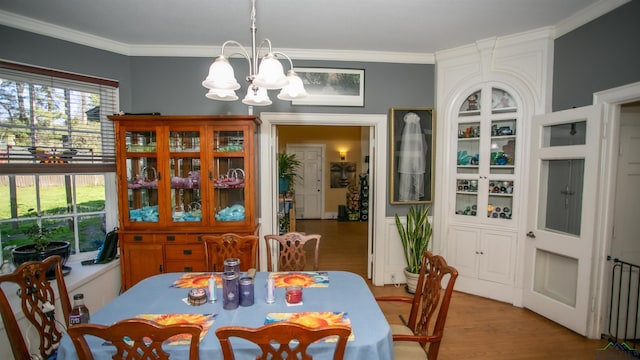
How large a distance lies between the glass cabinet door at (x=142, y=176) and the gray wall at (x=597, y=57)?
156 inches

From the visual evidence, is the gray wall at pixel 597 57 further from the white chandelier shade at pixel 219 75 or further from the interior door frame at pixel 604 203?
the white chandelier shade at pixel 219 75

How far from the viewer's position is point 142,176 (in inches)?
111

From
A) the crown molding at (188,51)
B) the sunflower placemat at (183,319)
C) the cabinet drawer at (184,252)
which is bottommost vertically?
the cabinet drawer at (184,252)

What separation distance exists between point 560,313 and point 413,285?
1297 mm

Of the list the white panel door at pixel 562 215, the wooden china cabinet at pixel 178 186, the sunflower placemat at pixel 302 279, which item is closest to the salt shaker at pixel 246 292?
the sunflower placemat at pixel 302 279

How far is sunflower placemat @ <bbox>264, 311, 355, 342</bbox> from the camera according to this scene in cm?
135

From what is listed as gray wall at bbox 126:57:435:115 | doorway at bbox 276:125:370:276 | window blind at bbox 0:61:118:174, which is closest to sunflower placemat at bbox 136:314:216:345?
window blind at bbox 0:61:118:174

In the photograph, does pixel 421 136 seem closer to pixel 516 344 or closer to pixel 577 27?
pixel 577 27

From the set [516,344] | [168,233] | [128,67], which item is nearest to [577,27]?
[516,344]

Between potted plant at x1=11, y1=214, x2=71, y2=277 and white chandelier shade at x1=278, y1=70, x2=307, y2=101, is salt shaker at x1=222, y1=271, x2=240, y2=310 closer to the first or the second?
white chandelier shade at x1=278, y1=70, x2=307, y2=101

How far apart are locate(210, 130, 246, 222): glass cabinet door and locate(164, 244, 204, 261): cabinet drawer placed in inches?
13.2

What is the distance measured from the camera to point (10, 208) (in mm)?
2227

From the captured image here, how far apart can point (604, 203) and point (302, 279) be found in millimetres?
2543

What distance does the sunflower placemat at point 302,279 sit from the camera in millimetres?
1810
